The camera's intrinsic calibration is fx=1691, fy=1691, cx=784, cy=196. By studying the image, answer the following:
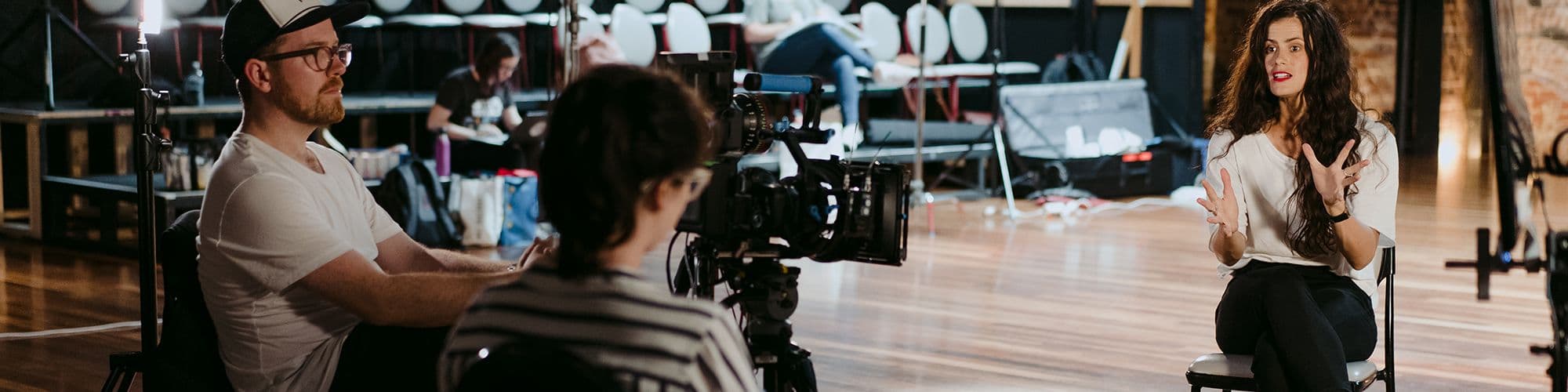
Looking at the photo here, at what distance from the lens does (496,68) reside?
6836 mm

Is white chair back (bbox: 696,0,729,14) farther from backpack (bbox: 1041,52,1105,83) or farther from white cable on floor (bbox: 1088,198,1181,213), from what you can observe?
white cable on floor (bbox: 1088,198,1181,213)

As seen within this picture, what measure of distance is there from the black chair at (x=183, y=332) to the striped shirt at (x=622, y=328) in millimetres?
1014

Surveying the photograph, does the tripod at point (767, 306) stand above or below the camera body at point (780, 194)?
below

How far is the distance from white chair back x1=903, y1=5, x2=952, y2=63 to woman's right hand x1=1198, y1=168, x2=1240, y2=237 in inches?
248

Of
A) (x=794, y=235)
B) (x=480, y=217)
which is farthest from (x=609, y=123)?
(x=480, y=217)

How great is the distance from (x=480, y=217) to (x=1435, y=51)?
8.50m

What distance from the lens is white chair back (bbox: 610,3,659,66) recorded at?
8328 mm

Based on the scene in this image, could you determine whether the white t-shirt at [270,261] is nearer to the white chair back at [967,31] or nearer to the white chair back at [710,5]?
the white chair back at [710,5]

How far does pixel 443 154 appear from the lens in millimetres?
6766

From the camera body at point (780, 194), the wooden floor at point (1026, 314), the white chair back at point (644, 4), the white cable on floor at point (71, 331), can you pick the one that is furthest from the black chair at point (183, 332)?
the white chair back at point (644, 4)

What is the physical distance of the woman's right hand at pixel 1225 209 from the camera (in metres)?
2.85

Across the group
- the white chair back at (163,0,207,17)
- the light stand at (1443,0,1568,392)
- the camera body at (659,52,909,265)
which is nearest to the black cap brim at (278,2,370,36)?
the camera body at (659,52,909,265)

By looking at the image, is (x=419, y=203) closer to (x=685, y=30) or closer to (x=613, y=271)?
(x=685, y=30)

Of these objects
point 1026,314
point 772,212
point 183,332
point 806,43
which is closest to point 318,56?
point 183,332
